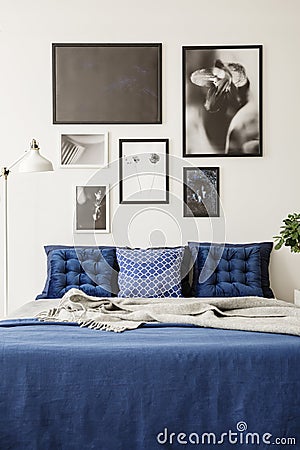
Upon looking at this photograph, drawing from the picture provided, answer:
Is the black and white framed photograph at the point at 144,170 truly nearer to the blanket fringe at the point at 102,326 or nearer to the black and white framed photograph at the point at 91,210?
the black and white framed photograph at the point at 91,210

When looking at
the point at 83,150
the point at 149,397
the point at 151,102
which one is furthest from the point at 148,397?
the point at 151,102

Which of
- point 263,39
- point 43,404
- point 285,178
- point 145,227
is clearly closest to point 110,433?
point 43,404

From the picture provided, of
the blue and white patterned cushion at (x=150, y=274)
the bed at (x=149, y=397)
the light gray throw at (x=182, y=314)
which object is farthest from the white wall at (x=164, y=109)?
the bed at (x=149, y=397)

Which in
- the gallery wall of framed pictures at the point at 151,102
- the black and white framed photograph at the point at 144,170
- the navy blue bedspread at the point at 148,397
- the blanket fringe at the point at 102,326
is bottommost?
the navy blue bedspread at the point at 148,397

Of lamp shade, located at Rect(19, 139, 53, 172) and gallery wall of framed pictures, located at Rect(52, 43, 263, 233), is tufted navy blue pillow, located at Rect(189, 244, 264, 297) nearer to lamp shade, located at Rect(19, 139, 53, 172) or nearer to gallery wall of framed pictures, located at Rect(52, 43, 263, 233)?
gallery wall of framed pictures, located at Rect(52, 43, 263, 233)

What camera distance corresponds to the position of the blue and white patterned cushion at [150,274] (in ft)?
15.0

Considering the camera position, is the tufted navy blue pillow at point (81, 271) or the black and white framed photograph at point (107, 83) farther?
the black and white framed photograph at point (107, 83)

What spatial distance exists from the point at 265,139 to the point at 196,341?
2545 mm

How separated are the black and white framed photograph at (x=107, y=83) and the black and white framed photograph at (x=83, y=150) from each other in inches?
4.4

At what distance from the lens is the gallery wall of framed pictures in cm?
511

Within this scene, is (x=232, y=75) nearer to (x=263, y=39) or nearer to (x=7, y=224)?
A: (x=263, y=39)

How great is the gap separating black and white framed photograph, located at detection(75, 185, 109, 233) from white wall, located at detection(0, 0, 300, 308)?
6 cm

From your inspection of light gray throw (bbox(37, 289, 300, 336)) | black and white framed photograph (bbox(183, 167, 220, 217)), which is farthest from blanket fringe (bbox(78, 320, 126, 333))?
black and white framed photograph (bbox(183, 167, 220, 217))

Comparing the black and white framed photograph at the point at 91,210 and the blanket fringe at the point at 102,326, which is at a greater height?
the black and white framed photograph at the point at 91,210
